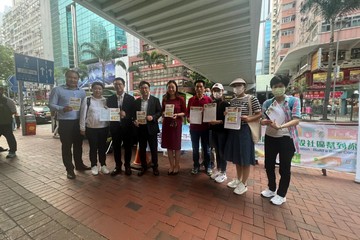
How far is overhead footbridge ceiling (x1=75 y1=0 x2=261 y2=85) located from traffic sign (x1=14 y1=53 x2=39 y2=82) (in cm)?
517

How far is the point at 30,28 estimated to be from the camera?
69625mm

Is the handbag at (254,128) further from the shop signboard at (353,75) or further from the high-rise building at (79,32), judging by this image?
the high-rise building at (79,32)

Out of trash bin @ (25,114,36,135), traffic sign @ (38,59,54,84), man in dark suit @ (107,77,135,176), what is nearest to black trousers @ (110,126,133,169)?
man in dark suit @ (107,77,135,176)

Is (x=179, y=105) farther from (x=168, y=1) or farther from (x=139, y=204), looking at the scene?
(x=168, y=1)

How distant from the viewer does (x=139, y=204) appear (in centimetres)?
261

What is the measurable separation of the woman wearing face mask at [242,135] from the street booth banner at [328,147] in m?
1.92

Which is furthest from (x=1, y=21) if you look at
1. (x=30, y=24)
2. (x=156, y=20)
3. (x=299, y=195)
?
(x=299, y=195)

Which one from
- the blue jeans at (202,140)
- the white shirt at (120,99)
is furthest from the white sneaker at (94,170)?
the blue jeans at (202,140)

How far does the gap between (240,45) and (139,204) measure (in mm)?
7109

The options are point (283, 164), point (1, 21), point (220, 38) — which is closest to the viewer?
point (283, 164)

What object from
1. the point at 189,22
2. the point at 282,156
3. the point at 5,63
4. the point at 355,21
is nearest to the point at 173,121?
the point at 282,156

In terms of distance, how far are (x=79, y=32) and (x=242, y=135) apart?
68.7 meters

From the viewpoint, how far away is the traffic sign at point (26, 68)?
24.8 feet

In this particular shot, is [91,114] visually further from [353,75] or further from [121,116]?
[353,75]
